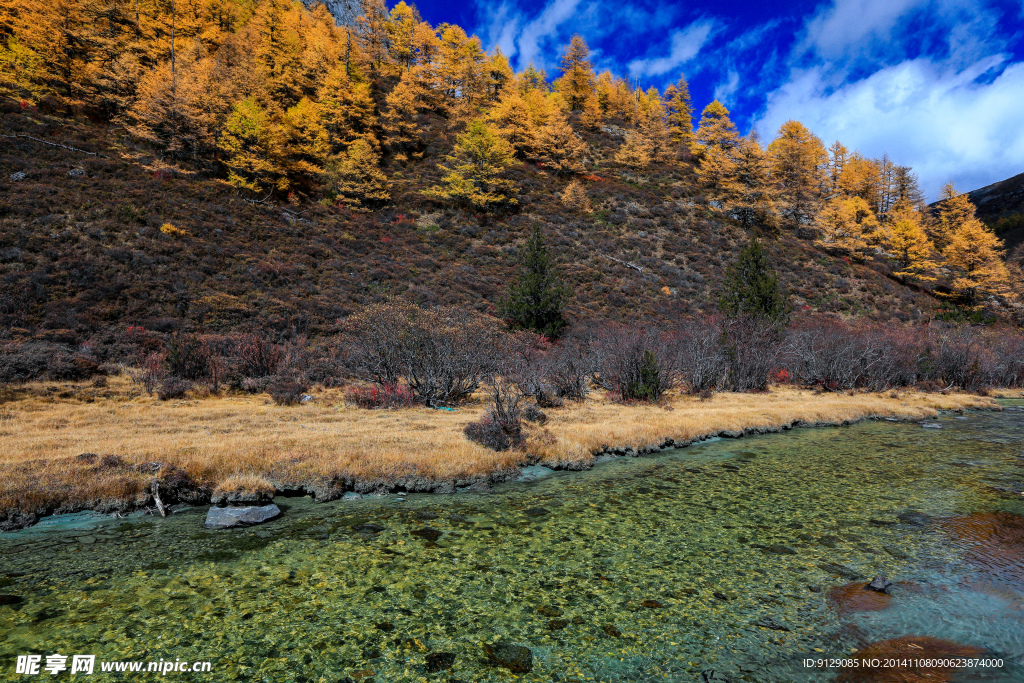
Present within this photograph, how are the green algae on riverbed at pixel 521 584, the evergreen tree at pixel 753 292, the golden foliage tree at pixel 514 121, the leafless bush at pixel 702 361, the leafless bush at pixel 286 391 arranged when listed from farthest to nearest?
the golden foliage tree at pixel 514 121, the evergreen tree at pixel 753 292, the leafless bush at pixel 702 361, the leafless bush at pixel 286 391, the green algae on riverbed at pixel 521 584

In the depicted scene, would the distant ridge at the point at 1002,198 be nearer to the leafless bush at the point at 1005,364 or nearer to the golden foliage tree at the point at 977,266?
the golden foliage tree at the point at 977,266

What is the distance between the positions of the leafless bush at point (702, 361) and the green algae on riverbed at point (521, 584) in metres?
10.8

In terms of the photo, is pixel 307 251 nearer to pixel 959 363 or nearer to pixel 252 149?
pixel 252 149

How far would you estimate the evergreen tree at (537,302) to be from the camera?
904 inches

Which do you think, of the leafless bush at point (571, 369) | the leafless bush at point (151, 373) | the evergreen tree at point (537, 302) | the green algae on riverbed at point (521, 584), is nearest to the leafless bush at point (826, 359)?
the leafless bush at point (571, 369)

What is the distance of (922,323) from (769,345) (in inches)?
1024

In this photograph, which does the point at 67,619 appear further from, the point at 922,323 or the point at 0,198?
the point at 922,323

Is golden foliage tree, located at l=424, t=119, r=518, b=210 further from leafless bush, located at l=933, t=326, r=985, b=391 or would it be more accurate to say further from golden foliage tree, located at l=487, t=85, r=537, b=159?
leafless bush, located at l=933, t=326, r=985, b=391

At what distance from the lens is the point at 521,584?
5.19m

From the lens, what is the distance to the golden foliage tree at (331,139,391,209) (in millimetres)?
38594

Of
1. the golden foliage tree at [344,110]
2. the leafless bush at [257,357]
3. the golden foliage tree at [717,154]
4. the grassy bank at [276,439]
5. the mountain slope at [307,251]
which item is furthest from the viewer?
the golden foliage tree at [717,154]

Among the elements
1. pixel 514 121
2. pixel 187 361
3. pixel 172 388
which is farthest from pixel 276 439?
pixel 514 121

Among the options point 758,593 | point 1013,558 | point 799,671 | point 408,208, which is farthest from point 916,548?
point 408,208

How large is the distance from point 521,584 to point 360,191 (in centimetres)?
4001
